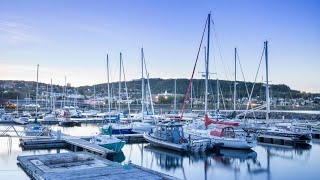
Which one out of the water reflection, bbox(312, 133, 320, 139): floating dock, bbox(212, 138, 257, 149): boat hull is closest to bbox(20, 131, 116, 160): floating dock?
the water reflection

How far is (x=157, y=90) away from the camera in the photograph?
6673 inches

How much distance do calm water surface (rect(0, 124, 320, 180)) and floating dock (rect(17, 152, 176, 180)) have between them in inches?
54.4

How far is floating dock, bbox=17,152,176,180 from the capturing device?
52.9 feet

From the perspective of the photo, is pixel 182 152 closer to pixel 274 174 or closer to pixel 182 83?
pixel 274 174

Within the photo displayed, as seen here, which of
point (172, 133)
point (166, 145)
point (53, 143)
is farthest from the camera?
point (53, 143)

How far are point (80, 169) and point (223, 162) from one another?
37.0 ft

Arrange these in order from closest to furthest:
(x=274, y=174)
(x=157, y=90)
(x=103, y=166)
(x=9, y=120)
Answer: (x=103, y=166) → (x=274, y=174) → (x=9, y=120) → (x=157, y=90)

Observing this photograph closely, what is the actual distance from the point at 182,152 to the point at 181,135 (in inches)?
78.3

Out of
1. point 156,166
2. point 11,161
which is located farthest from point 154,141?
point 11,161

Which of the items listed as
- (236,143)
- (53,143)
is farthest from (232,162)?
(53,143)

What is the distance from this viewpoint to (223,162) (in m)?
25.3

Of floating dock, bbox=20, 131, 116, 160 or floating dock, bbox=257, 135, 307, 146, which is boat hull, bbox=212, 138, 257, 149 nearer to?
floating dock, bbox=257, 135, 307, 146

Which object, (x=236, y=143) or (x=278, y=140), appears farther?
(x=278, y=140)

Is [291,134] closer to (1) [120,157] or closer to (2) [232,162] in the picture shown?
(2) [232,162]
